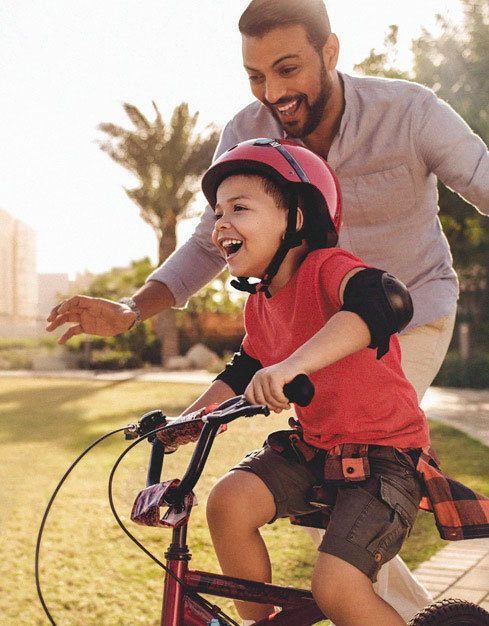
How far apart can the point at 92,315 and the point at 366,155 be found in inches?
48.7

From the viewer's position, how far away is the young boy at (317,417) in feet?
7.63

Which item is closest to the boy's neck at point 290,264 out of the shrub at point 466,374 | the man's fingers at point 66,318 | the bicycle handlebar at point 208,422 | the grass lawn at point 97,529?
the bicycle handlebar at point 208,422

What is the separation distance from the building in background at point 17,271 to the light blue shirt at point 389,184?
70570 millimetres

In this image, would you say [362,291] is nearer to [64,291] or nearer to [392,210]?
[392,210]

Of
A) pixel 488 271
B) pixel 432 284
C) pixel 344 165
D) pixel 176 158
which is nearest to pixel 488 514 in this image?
pixel 432 284

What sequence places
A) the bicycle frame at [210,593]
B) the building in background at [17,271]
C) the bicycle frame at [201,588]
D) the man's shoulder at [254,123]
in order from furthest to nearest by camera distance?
the building in background at [17,271]
the man's shoulder at [254,123]
the bicycle frame at [210,593]
the bicycle frame at [201,588]

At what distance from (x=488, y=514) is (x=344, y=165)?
4.92ft

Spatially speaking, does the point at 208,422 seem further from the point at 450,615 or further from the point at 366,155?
the point at 366,155

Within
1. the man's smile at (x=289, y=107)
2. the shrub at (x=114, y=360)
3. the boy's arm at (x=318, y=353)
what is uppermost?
the man's smile at (x=289, y=107)

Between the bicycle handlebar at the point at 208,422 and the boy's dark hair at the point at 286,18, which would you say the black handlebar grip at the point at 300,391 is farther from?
the boy's dark hair at the point at 286,18

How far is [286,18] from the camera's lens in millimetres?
3191

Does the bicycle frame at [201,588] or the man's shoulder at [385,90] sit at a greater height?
the man's shoulder at [385,90]

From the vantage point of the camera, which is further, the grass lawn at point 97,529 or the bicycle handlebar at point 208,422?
the grass lawn at point 97,529

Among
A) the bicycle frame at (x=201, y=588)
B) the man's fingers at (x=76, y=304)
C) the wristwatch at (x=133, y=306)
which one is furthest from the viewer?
the wristwatch at (x=133, y=306)
